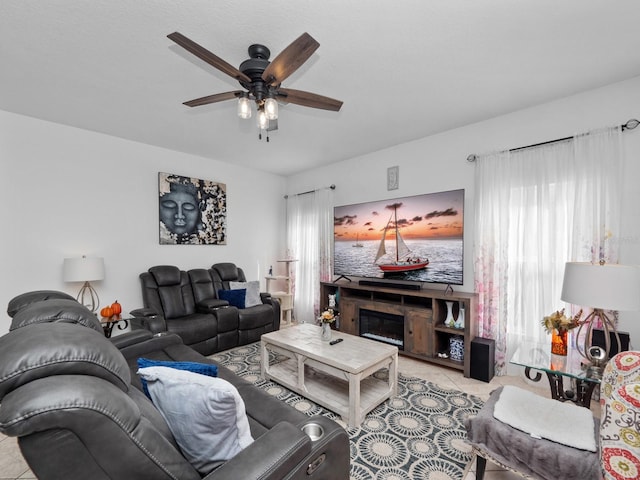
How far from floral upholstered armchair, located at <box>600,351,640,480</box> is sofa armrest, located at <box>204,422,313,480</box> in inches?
47.6

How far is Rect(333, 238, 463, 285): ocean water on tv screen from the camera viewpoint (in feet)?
10.9

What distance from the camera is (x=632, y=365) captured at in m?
1.27

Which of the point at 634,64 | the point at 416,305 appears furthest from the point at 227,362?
the point at 634,64

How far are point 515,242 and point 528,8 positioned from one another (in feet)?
6.60

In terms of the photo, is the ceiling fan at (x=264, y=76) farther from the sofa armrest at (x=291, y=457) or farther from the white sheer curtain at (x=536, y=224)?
the white sheer curtain at (x=536, y=224)

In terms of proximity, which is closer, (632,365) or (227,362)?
(632,365)

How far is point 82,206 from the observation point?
3.42 m

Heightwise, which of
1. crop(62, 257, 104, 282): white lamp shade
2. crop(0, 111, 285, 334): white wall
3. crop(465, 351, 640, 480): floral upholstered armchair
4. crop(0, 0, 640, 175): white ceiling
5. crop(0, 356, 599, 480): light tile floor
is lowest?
crop(0, 356, 599, 480): light tile floor

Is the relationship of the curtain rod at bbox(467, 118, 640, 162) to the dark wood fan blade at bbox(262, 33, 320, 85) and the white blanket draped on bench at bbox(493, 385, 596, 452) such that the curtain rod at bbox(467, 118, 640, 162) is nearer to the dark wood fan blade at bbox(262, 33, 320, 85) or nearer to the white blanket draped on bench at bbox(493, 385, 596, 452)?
the white blanket draped on bench at bbox(493, 385, 596, 452)

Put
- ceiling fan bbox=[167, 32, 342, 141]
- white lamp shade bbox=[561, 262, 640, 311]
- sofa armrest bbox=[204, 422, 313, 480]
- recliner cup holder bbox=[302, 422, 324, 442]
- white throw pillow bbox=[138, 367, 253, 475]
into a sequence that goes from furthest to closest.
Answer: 1. white lamp shade bbox=[561, 262, 640, 311]
2. ceiling fan bbox=[167, 32, 342, 141]
3. recliner cup holder bbox=[302, 422, 324, 442]
4. white throw pillow bbox=[138, 367, 253, 475]
5. sofa armrest bbox=[204, 422, 313, 480]

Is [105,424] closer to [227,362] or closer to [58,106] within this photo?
[227,362]

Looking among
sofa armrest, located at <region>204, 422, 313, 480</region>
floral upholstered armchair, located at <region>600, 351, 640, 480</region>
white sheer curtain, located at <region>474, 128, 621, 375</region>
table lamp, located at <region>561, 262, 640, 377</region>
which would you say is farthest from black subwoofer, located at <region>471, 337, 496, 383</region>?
sofa armrest, located at <region>204, 422, 313, 480</region>

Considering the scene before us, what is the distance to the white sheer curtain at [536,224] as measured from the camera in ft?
8.23

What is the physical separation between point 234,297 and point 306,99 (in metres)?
2.89
